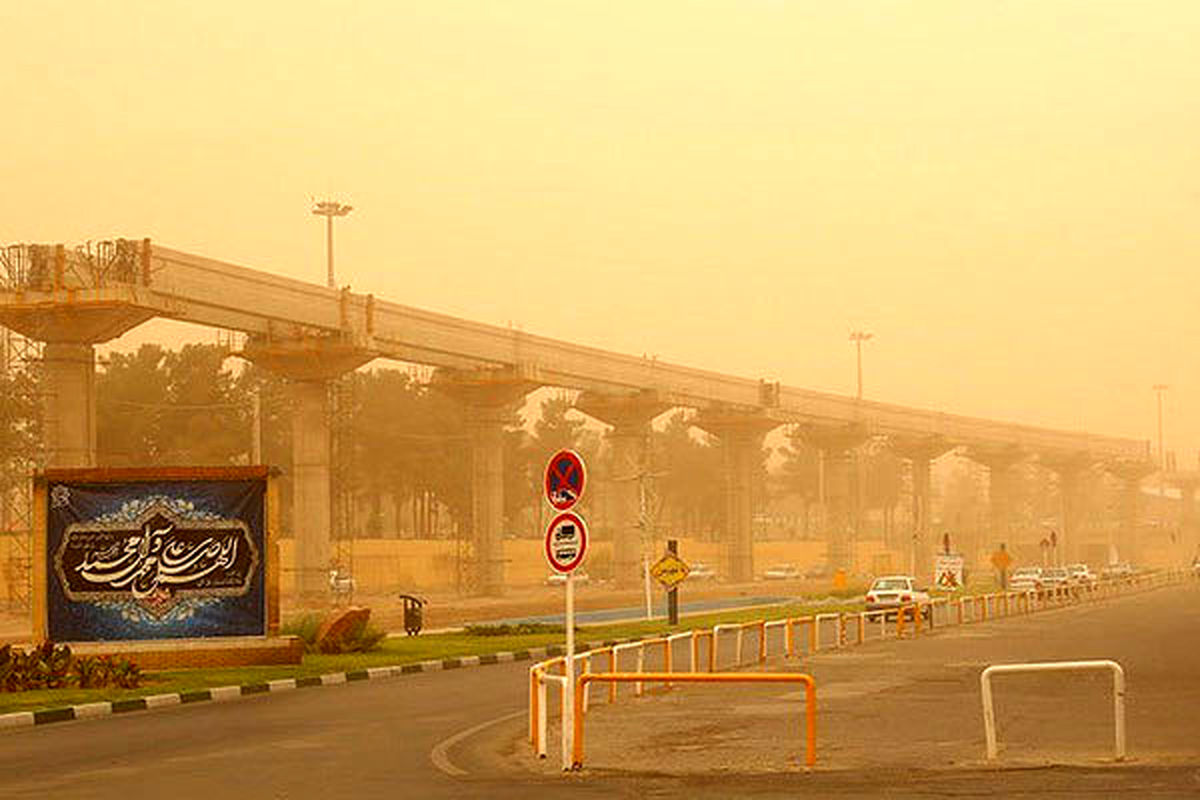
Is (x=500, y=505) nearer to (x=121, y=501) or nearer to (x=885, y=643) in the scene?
(x=885, y=643)

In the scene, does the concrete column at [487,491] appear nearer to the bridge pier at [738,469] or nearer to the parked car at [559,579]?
the bridge pier at [738,469]

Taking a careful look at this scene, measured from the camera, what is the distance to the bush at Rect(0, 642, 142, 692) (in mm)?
27578

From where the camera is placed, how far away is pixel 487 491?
83.7 m

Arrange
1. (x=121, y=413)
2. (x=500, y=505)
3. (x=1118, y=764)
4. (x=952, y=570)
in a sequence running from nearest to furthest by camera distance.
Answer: (x=1118, y=764)
(x=952, y=570)
(x=500, y=505)
(x=121, y=413)

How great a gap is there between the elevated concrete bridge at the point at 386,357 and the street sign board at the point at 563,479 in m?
37.8

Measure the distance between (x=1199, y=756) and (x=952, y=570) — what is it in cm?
4104

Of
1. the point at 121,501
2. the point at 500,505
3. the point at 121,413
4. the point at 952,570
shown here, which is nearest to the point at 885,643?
the point at 952,570

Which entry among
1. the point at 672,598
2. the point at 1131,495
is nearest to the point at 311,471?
the point at 672,598

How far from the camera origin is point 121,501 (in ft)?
102

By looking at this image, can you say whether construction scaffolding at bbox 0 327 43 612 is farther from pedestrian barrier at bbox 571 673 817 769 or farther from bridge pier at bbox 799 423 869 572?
pedestrian barrier at bbox 571 673 817 769

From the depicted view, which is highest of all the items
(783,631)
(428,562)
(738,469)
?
(738,469)

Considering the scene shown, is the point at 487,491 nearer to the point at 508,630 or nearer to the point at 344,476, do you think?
the point at 344,476

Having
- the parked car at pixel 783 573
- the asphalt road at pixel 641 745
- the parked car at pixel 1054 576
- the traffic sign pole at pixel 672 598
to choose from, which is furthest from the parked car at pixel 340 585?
the parked car at pixel 783 573

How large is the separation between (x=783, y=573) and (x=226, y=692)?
383 feet
